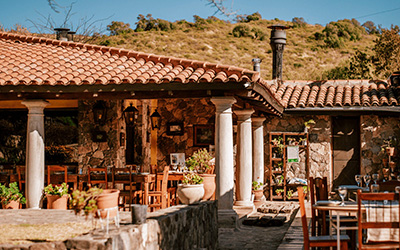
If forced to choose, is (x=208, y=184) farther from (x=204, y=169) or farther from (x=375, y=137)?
(x=375, y=137)

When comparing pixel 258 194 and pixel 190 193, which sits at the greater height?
pixel 190 193

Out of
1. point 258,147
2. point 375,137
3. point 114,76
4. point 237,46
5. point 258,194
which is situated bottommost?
point 258,194

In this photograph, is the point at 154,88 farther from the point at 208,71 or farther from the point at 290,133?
the point at 290,133

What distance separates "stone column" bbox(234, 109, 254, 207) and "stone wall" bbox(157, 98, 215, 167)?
132 inches

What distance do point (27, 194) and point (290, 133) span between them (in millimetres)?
7588

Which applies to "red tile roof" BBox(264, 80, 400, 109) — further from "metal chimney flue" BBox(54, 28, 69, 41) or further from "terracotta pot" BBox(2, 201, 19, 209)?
"terracotta pot" BBox(2, 201, 19, 209)

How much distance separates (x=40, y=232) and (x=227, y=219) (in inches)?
170

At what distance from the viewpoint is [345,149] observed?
14.0 m

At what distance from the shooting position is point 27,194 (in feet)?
30.6

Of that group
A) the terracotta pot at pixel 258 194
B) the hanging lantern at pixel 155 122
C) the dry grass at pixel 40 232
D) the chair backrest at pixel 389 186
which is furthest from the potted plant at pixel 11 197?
the chair backrest at pixel 389 186

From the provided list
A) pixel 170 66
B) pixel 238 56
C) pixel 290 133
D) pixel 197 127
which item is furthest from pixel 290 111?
pixel 238 56

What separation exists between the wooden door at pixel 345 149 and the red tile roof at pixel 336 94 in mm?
623

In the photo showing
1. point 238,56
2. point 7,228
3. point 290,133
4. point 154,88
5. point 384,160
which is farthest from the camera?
point 238,56

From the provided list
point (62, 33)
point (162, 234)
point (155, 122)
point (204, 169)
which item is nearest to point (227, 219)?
point (204, 169)
